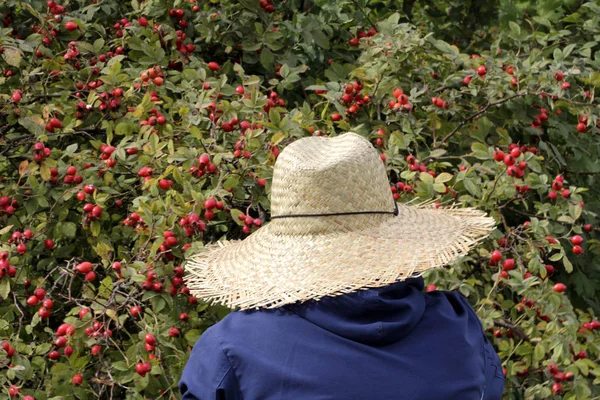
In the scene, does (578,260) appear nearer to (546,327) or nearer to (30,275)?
(546,327)

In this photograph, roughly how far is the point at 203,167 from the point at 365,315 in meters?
1.14

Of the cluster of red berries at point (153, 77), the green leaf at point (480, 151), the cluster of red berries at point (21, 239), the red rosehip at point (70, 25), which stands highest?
the red rosehip at point (70, 25)

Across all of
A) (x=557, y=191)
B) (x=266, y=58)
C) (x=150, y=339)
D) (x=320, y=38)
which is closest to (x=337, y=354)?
(x=150, y=339)

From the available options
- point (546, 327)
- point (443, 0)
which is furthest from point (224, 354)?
point (443, 0)

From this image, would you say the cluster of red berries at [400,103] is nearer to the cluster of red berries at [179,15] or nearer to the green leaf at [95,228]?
the cluster of red berries at [179,15]

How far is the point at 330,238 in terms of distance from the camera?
1.76 metres

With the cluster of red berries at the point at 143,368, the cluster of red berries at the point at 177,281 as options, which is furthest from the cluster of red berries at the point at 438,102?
the cluster of red berries at the point at 143,368

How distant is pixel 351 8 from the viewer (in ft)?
13.0

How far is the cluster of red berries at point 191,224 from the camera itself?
97.1 inches

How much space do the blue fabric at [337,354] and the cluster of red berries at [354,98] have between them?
156cm

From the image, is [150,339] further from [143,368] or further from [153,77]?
[153,77]

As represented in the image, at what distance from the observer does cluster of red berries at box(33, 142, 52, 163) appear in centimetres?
282

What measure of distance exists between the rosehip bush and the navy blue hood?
0.89 metres

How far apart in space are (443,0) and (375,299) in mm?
3352
